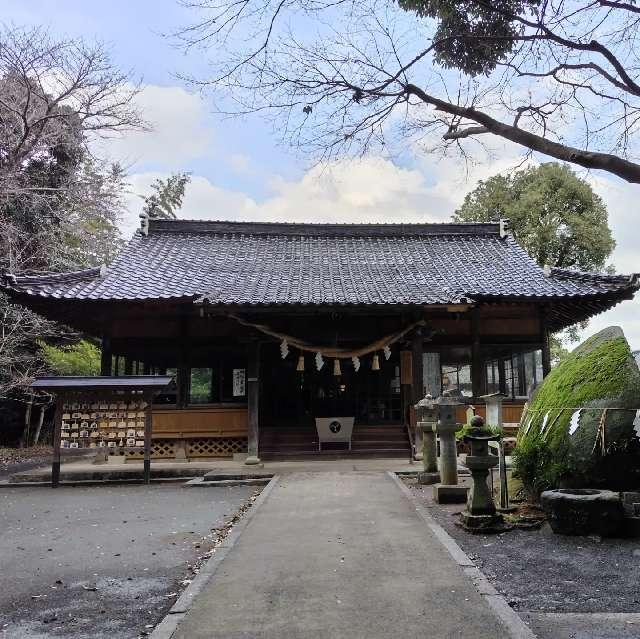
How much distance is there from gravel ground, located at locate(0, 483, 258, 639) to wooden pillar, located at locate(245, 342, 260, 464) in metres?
2.24

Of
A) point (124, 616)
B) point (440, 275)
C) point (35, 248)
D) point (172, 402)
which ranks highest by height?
point (35, 248)

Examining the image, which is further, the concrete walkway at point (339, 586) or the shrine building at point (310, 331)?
the shrine building at point (310, 331)

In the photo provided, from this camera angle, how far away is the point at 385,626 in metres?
3.42

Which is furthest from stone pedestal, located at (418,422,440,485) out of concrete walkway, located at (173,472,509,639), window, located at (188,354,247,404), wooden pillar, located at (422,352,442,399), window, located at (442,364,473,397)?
window, located at (188,354,247,404)

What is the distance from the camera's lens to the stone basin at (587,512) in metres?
5.59

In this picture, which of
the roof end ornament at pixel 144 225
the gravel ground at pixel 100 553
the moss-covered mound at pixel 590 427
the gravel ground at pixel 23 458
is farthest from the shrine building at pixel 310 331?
the moss-covered mound at pixel 590 427

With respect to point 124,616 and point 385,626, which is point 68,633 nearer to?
point 124,616

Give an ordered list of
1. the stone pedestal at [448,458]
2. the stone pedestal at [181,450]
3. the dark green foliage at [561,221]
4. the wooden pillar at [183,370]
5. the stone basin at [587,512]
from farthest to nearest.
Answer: the dark green foliage at [561,221], the wooden pillar at [183,370], the stone pedestal at [181,450], the stone pedestal at [448,458], the stone basin at [587,512]

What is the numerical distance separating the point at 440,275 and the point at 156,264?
26.1ft

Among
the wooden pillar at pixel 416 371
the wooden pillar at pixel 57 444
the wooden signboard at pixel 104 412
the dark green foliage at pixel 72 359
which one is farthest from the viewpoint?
the dark green foliage at pixel 72 359

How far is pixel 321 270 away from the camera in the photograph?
1536 cm

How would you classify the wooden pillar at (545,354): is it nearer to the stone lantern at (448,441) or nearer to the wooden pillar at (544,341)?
the wooden pillar at (544,341)

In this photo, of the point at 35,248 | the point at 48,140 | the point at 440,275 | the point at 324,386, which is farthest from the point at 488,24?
the point at 35,248

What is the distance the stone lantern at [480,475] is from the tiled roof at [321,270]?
239 inches
